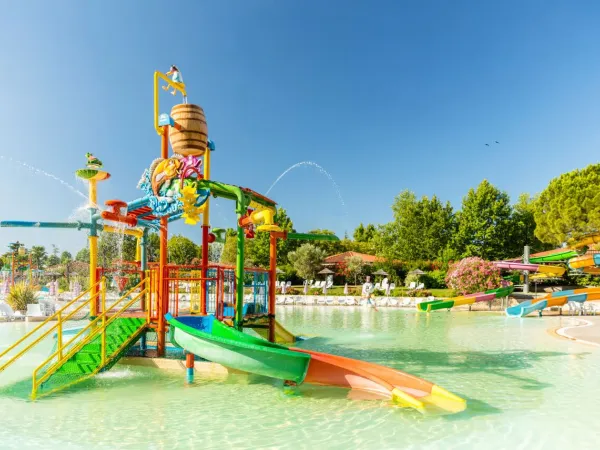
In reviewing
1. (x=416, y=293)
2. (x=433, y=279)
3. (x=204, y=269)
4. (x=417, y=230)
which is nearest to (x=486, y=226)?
(x=417, y=230)

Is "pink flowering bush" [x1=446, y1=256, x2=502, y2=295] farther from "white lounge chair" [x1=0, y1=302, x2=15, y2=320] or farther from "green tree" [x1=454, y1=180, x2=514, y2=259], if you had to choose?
"white lounge chair" [x1=0, y1=302, x2=15, y2=320]

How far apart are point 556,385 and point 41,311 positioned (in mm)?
18450

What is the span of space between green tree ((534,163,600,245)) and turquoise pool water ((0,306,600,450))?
22.3 meters

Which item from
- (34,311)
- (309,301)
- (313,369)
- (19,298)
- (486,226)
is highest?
(486,226)

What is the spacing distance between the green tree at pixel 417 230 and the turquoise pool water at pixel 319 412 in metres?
34.2

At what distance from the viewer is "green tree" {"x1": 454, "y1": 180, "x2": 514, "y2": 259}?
138 feet

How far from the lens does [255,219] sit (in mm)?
9594

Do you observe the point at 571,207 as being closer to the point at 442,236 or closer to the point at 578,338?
the point at 442,236

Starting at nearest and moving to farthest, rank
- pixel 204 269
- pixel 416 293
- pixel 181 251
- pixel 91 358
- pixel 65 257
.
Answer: pixel 91 358, pixel 204 269, pixel 416 293, pixel 181 251, pixel 65 257

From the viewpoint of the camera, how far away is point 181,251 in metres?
54.0

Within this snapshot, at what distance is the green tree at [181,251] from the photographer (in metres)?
53.7

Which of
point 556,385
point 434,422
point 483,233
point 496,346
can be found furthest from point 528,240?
point 434,422

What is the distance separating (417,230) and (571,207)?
16217 millimetres

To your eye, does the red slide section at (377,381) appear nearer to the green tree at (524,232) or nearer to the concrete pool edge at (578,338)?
the concrete pool edge at (578,338)
